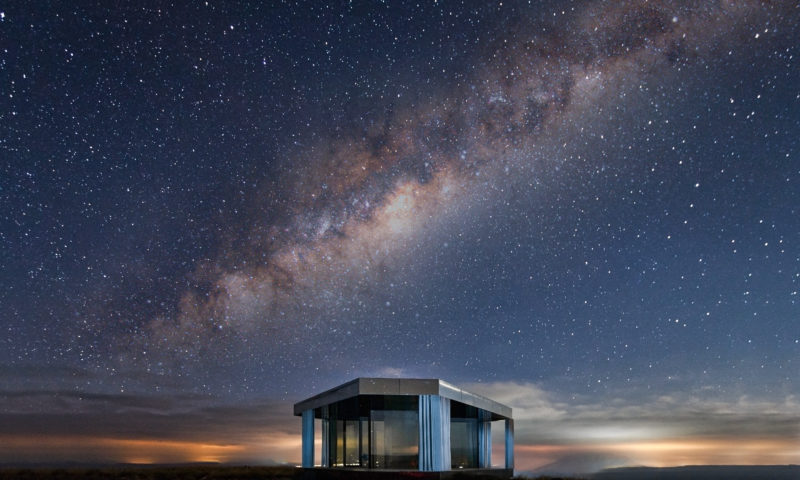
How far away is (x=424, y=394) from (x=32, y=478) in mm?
22990

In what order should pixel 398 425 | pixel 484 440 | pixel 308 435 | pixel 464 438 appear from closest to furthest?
1. pixel 398 425
2. pixel 308 435
3. pixel 464 438
4. pixel 484 440

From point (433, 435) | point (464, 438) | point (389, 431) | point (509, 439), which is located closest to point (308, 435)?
point (389, 431)

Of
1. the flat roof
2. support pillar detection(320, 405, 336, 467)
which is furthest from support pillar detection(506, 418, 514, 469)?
support pillar detection(320, 405, 336, 467)

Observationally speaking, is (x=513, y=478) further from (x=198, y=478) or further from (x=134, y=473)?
(x=134, y=473)

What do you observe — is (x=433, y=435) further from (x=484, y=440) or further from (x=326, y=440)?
(x=484, y=440)

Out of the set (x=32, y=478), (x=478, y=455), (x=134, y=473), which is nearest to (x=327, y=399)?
(x=478, y=455)

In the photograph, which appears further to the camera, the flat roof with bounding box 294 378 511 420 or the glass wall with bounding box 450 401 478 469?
the glass wall with bounding box 450 401 478 469

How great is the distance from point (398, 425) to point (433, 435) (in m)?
2.42

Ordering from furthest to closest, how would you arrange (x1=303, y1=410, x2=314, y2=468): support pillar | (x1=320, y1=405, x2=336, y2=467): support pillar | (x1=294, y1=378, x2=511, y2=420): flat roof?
(x1=320, y1=405, x2=336, y2=467): support pillar, (x1=303, y1=410, x2=314, y2=468): support pillar, (x1=294, y1=378, x2=511, y2=420): flat roof

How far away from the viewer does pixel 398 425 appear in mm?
20656

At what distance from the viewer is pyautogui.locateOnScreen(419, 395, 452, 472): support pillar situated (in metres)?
18.4

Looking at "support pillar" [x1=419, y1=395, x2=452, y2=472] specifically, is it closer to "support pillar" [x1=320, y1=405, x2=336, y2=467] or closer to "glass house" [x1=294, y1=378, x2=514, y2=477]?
"glass house" [x1=294, y1=378, x2=514, y2=477]

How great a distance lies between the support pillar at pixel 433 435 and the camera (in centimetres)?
1844

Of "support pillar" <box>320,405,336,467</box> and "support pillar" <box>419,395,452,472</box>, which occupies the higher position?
"support pillar" <box>419,395,452,472</box>
